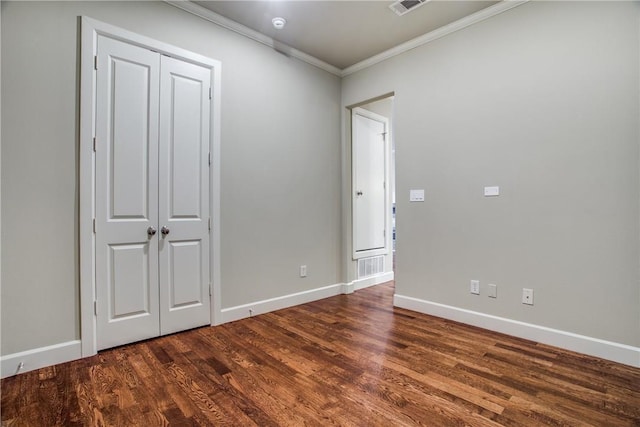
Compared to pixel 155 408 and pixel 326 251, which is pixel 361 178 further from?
pixel 155 408

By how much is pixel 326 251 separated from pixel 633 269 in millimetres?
2667

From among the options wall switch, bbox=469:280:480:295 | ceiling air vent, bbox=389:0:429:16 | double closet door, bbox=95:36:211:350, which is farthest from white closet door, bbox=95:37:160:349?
wall switch, bbox=469:280:480:295

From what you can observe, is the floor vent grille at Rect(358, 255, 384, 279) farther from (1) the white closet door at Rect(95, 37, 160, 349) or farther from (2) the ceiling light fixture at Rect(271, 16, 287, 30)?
(2) the ceiling light fixture at Rect(271, 16, 287, 30)

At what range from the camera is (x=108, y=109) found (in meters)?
2.34

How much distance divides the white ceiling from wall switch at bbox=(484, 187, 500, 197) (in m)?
1.56

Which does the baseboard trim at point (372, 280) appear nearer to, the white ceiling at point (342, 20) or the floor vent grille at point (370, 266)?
the floor vent grille at point (370, 266)

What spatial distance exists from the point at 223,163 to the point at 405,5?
82.9 inches

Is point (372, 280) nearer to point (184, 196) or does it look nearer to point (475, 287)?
point (475, 287)

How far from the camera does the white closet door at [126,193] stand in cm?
232

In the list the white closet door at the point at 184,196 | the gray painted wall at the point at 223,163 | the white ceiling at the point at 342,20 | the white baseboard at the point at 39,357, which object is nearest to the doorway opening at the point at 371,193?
the gray painted wall at the point at 223,163

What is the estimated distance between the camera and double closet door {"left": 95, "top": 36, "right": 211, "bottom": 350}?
2.33 meters

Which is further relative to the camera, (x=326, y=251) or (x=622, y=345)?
(x=326, y=251)

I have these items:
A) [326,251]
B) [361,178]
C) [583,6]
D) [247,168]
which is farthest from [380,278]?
[583,6]

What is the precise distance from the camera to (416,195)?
328 centimetres
